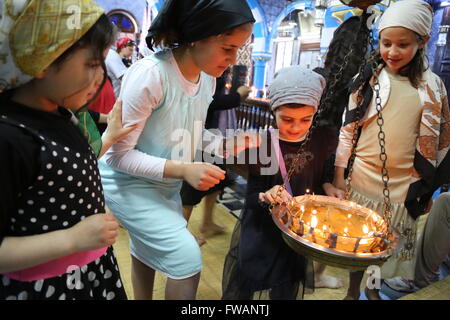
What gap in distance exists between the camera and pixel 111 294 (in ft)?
3.55

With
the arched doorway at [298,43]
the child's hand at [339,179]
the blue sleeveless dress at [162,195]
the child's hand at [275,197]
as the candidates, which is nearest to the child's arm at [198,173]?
the blue sleeveless dress at [162,195]

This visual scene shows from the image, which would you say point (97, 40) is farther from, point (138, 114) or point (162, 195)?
point (162, 195)

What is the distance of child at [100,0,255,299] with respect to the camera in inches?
46.1

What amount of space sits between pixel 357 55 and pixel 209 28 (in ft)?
4.09

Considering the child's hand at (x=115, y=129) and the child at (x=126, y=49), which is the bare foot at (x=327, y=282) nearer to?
the child's hand at (x=115, y=129)

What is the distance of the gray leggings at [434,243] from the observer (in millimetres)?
2117

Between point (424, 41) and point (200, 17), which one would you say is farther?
point (424, 41)

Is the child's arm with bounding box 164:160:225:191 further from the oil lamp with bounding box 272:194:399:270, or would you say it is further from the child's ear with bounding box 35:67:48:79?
the child's ear with bounding box 35:67:48:79

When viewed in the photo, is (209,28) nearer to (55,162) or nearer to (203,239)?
(55,162)

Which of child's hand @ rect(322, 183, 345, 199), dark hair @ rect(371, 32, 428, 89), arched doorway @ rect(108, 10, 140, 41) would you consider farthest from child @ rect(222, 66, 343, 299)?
arched doorway @ rect(108, 10, 140, 41)

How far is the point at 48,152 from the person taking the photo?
2.62ft

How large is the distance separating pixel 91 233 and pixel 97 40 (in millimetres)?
504

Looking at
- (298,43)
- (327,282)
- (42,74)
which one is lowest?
(327,282)

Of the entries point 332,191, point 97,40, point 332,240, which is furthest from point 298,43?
point 97,40
